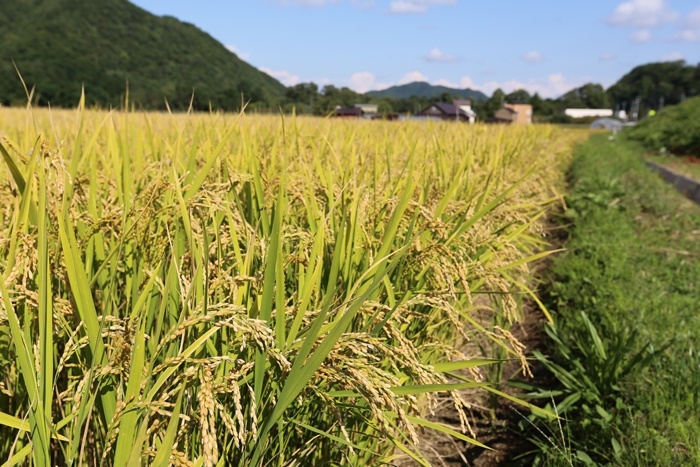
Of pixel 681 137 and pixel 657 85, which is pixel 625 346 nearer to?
pixel 681 137

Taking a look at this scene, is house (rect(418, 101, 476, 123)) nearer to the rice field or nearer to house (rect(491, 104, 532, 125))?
house (rect(491, 104, 532, 125))

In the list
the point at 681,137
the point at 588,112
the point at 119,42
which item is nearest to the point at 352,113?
the point at 681,137

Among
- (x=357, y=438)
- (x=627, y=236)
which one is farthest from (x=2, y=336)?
(x=627, y=236)

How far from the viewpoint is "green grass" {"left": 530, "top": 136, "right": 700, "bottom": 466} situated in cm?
174

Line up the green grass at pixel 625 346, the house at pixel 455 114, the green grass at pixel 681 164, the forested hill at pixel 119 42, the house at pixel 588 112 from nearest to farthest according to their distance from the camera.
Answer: the green grass at pixel 625 346, the house at pixel 455 114, the green grass at pixel 681 164, the forested hill at pixel 119 42, the house at pixel 588 112

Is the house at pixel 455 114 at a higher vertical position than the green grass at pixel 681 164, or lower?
higher

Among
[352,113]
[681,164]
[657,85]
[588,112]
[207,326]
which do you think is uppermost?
[657,85]

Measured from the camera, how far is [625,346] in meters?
2.03

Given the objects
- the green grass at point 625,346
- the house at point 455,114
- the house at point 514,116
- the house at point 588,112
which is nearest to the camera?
the green grass at point 625,346

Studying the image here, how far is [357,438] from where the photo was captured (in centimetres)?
133

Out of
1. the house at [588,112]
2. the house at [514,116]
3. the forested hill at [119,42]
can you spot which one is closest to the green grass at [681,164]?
the house at [514,116]

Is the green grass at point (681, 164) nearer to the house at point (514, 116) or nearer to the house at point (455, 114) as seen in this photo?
the house at point (514, 116)

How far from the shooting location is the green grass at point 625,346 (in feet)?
5.70

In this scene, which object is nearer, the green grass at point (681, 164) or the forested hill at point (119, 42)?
the green grass at point (681, 164)
